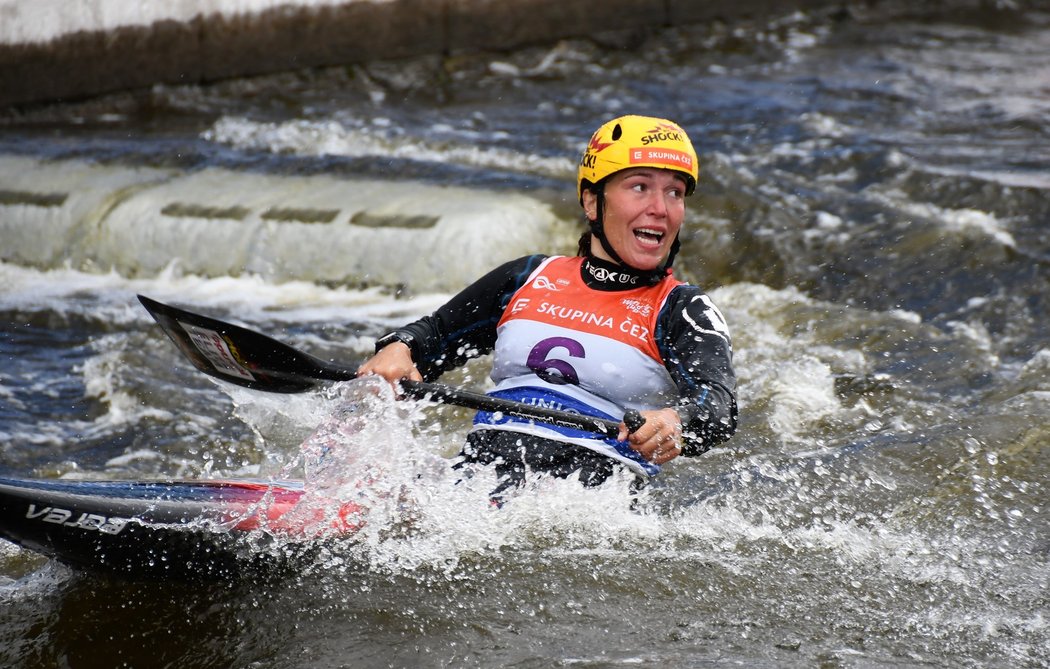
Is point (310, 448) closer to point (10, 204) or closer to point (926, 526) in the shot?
point (926, 526)

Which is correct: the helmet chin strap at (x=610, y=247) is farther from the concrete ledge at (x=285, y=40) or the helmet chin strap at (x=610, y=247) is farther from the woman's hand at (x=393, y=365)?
the concrete ledge at (x=285, y=40)

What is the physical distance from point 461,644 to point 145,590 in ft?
3.63

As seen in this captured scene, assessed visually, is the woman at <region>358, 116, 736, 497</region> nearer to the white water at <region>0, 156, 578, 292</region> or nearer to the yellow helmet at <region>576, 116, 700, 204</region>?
the yellow helmet at <region>576, 116, 700, 204</region>

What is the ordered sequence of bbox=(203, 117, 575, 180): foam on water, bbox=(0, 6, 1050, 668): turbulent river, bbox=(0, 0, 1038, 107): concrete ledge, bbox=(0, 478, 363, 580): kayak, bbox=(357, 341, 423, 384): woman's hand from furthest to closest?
bbox=(0, 0, 1038, 107): concrete ledge
bbox=(203, 117, 575, 180): foam on water
bbox=(357, 341, 423, 384): woman's hand
bbox=(0, 6, 1050, 668): turbulent river
bbox=(0, 478, 363, 580): kayak

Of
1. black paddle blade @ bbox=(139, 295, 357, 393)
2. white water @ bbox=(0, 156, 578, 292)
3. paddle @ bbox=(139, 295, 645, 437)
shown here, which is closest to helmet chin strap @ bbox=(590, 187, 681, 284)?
paddle @ bbox=(139, 295, 645, 437)

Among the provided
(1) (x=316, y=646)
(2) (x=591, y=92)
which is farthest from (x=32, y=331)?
(2) (x=591, y=92)

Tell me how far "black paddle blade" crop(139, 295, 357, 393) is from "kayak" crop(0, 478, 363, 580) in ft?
1.81

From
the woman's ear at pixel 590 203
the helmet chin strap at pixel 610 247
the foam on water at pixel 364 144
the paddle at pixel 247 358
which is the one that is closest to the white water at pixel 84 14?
the foam on water at pixel 364 144

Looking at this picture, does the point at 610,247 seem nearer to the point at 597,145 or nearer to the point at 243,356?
the point at 597,145

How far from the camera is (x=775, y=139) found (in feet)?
33.3

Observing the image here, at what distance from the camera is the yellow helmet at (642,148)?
4027 mm

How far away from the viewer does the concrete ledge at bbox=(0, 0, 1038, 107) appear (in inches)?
498

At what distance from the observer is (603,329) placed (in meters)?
3.97

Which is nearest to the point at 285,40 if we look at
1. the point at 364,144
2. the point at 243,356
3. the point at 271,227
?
the point at 364,144
